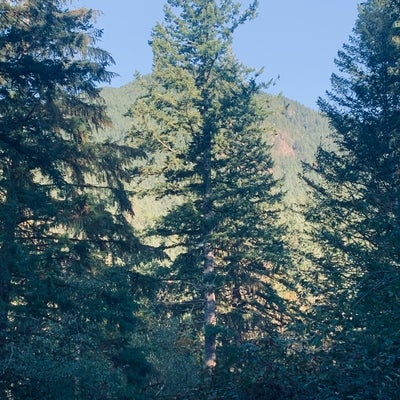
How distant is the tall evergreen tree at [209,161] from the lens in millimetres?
17891

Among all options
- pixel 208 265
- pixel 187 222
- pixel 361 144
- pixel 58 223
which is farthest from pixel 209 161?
pixel 58 223

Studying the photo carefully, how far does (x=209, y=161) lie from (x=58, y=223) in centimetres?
847

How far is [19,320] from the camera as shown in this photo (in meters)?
10.2

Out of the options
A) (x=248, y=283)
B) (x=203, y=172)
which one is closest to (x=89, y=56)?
(x=203, y=172)

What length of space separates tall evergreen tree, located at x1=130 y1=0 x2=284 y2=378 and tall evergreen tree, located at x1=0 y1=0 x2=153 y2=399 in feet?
14.7

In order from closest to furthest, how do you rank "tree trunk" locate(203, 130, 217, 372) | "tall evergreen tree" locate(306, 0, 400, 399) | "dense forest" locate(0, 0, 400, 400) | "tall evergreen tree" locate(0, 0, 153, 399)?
"dense forest" locate(0, 0, 400, 400)
"tall evergreen tree" locate(0, 0, 153, 399)
"tall evergreen tree" locate(306, 0, 400, 399)
"tree trunk" locate(203, 130, 217, 372)

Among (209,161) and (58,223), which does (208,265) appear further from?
(58,223)

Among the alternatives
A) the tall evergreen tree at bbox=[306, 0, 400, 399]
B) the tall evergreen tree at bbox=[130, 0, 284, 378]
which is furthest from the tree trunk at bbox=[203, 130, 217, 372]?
the tall evergreen tree at bbox=[306, 0, 400, 399]

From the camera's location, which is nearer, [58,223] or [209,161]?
[58,223]

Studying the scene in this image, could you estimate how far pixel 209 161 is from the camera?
61.5 ft

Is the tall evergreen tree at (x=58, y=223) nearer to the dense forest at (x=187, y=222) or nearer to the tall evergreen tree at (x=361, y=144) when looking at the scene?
the dense forest at (x=187, y=222)

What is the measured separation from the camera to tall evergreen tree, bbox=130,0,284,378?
17.9m

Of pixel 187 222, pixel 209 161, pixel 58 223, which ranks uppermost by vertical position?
pixel 209 161

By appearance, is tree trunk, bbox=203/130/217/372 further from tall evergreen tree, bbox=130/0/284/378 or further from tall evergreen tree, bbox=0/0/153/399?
tall evergreen tree, bbox=0/0/153/399
